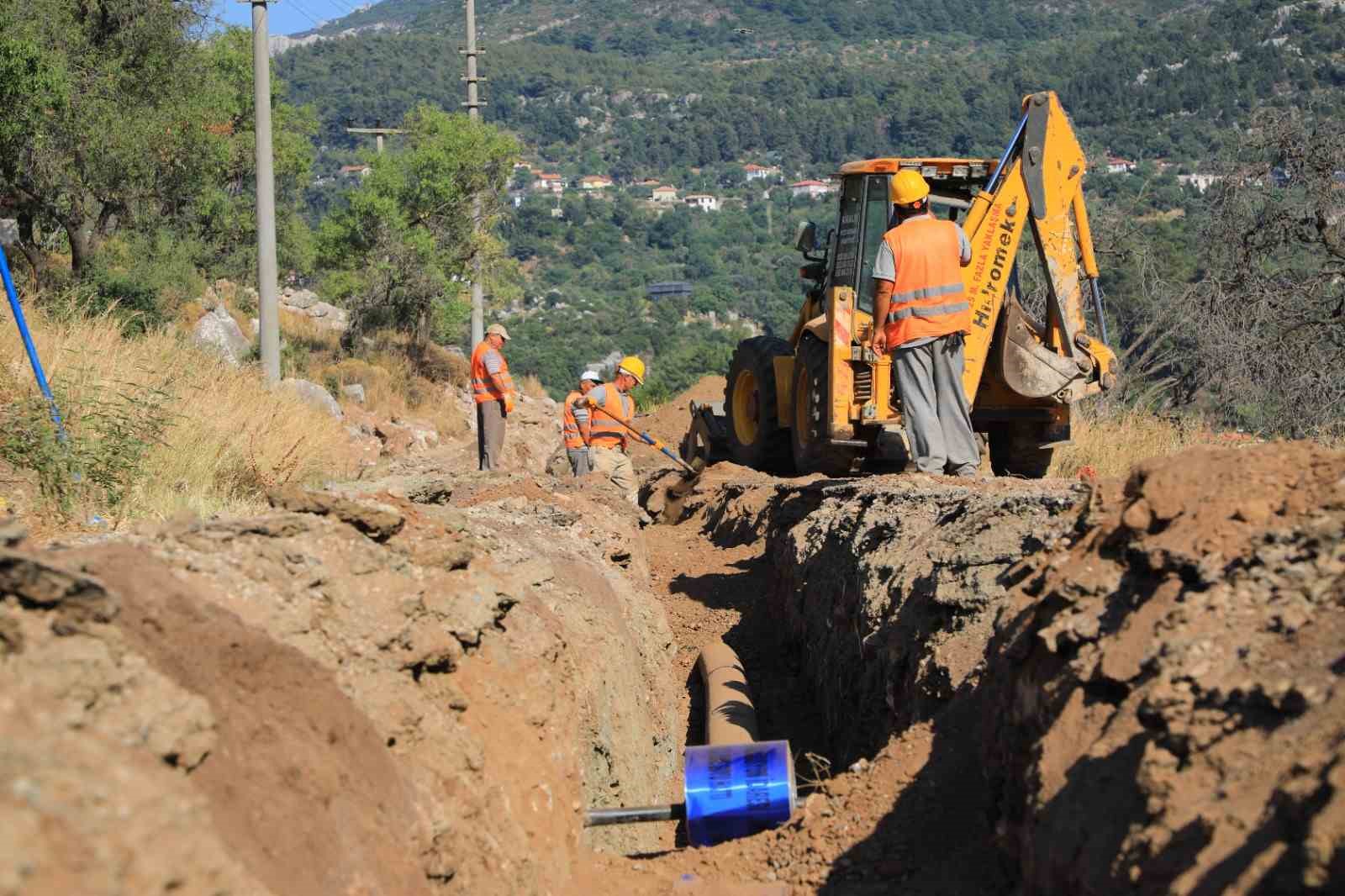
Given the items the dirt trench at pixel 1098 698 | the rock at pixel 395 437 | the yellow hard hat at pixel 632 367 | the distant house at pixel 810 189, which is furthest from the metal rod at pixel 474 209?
the distant house at pixel 810 189

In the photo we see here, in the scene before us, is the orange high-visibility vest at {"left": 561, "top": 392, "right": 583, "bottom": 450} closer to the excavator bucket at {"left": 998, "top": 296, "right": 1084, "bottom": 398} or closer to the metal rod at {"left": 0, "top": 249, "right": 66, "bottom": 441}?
the excavator bucket at {"left": 998, "top": 296, "right": 1084, "bottom": 398}

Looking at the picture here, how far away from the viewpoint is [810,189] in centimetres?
10444

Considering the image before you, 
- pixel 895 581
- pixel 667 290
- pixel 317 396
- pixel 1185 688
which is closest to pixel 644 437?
pixel 317 396

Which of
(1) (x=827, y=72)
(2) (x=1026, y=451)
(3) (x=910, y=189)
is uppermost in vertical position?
(1) (x=827, y=72)

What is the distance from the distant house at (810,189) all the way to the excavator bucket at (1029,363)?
91304mm

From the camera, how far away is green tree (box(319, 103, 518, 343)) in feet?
104

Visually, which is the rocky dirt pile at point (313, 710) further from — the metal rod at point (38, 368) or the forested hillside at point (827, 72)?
the forested hillside at point (827, 72)

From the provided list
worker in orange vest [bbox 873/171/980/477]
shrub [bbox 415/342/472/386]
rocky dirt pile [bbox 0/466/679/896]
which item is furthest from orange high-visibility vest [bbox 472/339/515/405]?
shrub [bbox 415/342/472/386]

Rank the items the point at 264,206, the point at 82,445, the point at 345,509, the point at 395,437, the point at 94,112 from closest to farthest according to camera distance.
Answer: the point at 345,509 < the point at 82,445 < the point at 94,112 < the point at 264,206 < the point at 395,437

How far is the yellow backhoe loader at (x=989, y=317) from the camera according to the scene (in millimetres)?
10883

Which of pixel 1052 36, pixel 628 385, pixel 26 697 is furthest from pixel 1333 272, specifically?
pixel 1052 36

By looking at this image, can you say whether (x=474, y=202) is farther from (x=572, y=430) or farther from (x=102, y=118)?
(x=572, y=430)

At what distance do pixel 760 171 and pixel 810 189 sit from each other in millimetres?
13395

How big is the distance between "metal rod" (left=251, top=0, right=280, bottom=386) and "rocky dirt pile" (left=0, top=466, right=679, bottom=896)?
10.7 metres
